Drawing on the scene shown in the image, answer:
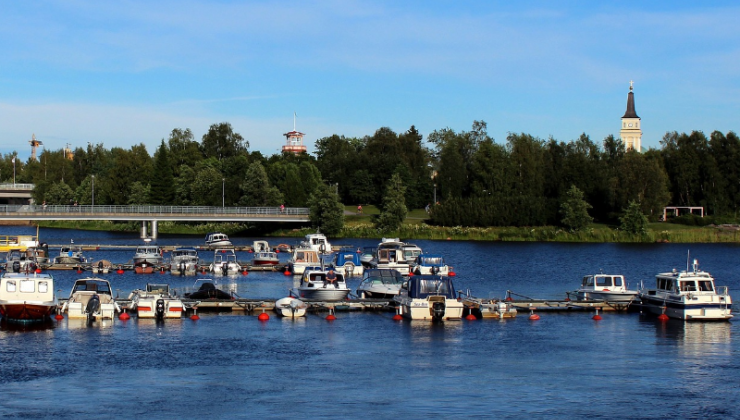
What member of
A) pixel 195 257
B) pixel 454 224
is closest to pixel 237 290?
pixel 195 257

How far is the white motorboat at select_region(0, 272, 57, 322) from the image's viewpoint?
170 feet

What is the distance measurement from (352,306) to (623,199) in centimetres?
10178

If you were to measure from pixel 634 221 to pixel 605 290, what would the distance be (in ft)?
263

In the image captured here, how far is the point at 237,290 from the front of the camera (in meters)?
74.8

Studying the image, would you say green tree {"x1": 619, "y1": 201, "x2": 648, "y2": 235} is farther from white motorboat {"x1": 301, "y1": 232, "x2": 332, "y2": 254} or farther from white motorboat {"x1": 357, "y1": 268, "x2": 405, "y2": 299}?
white motorboat {"x1": 357, "y1": 268, "x2": 405, "y2": 299}

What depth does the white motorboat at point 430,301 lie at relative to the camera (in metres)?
54.9

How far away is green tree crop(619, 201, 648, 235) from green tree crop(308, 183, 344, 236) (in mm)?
Result: 46573

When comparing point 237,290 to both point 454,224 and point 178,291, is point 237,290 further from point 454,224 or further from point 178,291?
point 454,224

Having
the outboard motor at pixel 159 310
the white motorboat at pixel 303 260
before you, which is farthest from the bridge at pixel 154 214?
the outboard motor at pixel 159 310

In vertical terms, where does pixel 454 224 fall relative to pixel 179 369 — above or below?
above

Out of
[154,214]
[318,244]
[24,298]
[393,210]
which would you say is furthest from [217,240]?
[24,298]

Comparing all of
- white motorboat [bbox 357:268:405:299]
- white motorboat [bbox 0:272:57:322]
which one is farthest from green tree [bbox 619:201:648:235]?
white motorboat [bbox 0:272:57:322]

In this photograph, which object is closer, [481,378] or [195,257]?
[481,378]

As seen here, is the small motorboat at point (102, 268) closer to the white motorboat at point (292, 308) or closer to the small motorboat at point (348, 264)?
the small motorboat at point (348, 264)
